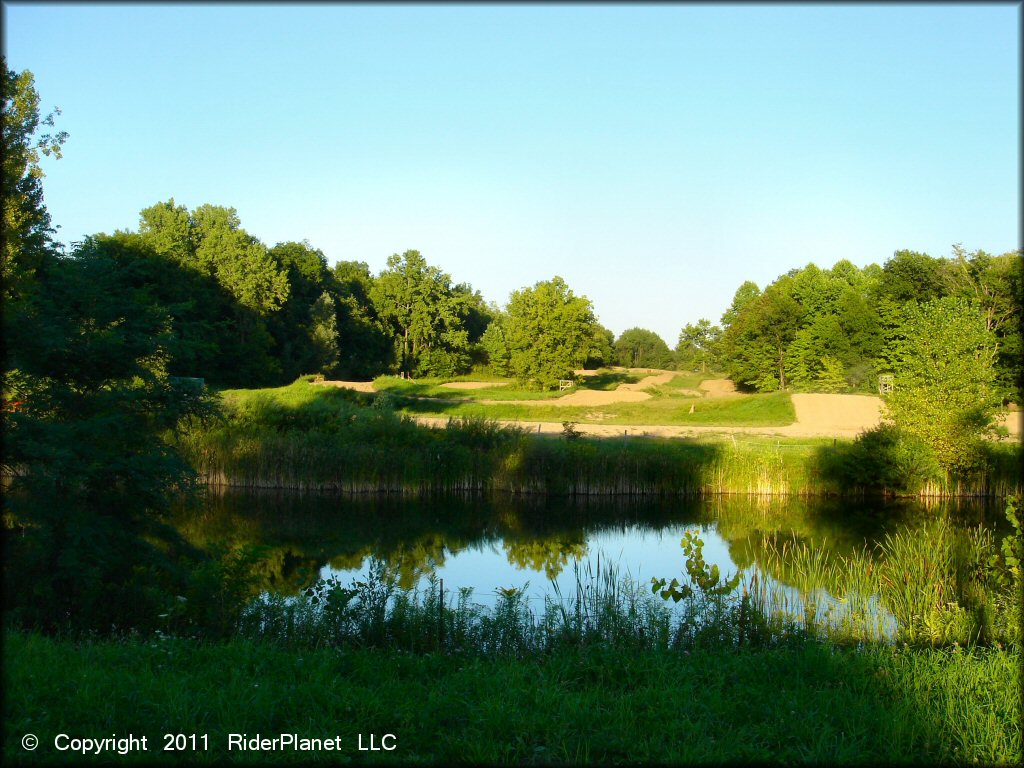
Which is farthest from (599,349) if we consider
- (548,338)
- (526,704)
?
(526,704)

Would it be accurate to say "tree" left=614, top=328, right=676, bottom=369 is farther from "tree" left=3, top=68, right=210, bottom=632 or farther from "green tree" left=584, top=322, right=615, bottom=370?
"tree" left=3, top=68, right=210, bottom=632

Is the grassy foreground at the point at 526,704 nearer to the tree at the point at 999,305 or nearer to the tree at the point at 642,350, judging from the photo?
the tree at the point at 999,305

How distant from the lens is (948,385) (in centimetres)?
2283

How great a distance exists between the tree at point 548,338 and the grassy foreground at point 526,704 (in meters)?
52.1

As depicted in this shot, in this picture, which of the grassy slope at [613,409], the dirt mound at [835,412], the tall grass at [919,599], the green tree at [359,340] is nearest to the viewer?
the tall grass at [919,599]

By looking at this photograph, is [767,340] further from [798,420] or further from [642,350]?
[642,350]

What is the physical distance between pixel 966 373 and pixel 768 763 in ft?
71.5

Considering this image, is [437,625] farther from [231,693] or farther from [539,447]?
[539,447]

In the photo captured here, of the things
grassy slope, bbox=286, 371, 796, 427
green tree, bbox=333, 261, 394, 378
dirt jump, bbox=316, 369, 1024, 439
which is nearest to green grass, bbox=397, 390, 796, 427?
grassy slope, bbox=286, 371, 796, 427

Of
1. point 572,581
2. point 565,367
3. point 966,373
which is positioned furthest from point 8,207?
point 565,367

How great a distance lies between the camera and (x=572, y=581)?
12.6 meters

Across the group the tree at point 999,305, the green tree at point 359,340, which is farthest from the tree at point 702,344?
the tree at point 999,305

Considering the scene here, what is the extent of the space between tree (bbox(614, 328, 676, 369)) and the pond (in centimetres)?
7211

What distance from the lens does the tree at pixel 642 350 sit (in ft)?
309
